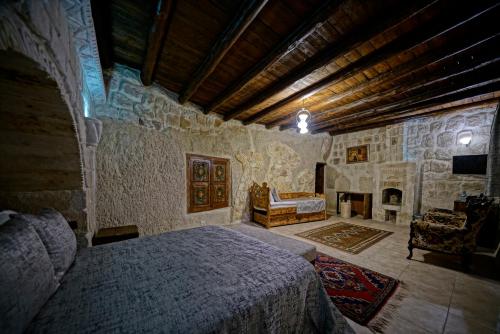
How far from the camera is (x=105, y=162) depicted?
2898mm

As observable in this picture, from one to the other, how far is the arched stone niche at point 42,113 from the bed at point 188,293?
72 cm

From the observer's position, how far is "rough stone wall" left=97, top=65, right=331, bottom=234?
2.96 m

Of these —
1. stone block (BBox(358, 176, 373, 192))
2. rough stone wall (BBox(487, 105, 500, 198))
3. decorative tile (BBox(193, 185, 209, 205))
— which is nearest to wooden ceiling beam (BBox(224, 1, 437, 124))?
decorative tile (BBox(193, 185, 209, 205))

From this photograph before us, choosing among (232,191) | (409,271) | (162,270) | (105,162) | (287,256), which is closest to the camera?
(162,270)

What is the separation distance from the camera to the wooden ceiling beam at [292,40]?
1613mm

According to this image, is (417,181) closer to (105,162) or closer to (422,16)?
(422,16)

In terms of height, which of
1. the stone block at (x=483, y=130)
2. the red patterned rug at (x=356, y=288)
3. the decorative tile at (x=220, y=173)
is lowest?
the red patterned rug at (x=356, y=288)

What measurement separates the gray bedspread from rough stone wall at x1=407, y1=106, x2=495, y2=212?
530 cm

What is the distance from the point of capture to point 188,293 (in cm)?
97

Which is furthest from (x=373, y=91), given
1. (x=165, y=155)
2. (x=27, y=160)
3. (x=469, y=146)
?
(x=27, y=160)

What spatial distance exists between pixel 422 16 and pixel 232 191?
4.29m

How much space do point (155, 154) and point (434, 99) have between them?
19.2 ft

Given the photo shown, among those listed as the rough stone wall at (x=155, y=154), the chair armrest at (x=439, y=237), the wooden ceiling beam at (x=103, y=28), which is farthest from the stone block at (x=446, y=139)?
the wooden ceiling beam at (x=103, y=28)

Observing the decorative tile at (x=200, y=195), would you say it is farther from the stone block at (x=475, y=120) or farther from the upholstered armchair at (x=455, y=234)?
the stone block at (x=475, y=120)
